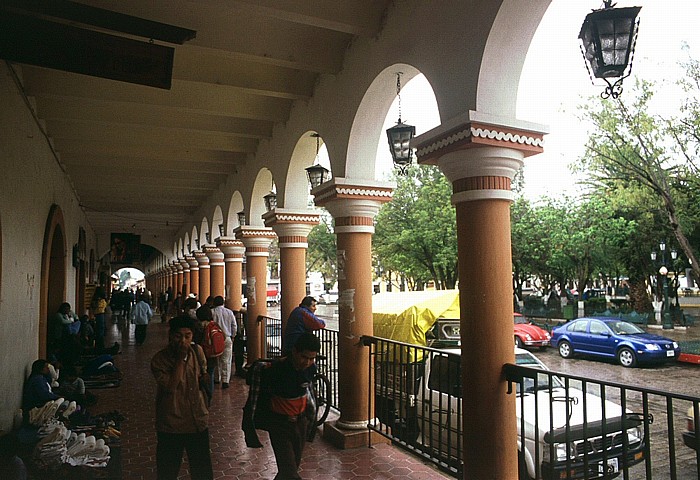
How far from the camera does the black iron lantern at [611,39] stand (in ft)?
10.2

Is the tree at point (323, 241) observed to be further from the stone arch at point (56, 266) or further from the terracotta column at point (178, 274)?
the stone arch at point (56, 266)

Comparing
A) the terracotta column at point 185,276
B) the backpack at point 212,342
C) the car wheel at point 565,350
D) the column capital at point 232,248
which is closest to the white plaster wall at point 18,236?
the backpack at point 212,342

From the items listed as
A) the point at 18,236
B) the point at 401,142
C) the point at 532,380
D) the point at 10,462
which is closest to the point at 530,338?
the point at 532,380

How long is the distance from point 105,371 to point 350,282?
4.98m

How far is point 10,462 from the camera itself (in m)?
3.12

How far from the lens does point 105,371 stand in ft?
27.2

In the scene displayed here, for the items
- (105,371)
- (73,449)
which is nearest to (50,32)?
(73,449)

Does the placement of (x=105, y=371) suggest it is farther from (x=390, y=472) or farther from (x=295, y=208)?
(x=390, y=472)

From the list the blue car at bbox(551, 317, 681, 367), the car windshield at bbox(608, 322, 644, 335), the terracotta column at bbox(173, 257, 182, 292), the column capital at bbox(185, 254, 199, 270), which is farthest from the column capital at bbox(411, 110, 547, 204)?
the terracotta column at bbox(173, 257, 182, 292)

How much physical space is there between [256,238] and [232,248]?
1997 mm

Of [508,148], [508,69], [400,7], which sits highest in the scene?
[400,7]

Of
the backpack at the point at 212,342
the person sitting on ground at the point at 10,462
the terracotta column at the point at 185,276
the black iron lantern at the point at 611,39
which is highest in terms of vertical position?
the black iron lantern at the point at 611,39

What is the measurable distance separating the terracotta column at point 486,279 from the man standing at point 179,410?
5.90 feet

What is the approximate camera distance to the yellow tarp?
9.45 metres
